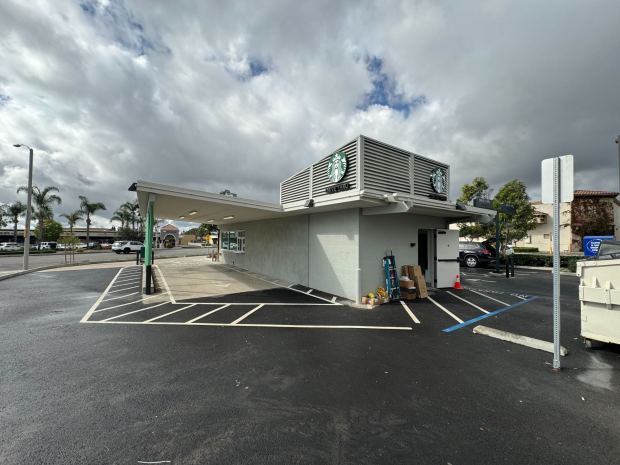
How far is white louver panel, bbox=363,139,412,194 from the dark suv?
12135mm

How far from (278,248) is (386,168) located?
6.74 metres

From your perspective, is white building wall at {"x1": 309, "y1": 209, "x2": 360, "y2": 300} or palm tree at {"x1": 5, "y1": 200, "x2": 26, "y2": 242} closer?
white building wall at {"x1": 309, "y1": 209, "x2": 360, "y2": 300}

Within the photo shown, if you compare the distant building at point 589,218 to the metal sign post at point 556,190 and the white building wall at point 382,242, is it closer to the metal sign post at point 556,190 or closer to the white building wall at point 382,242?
the white building wall at point 382,242

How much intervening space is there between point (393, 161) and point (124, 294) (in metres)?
11.0

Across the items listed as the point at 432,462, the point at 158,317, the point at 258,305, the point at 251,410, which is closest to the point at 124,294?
the point at 158,317

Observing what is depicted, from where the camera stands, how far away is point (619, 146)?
1040 centimetres

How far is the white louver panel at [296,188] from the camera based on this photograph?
11.1 meters

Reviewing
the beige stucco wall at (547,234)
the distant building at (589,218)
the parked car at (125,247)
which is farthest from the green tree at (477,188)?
→ the parked car at (125,247)

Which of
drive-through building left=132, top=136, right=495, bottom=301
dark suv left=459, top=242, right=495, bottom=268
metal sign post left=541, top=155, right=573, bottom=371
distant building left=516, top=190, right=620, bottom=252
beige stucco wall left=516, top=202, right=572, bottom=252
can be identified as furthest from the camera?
beige stucco wall left=516, top=202, right=572, bottom=252

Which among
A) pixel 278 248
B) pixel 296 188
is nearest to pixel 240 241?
pixel 278 248

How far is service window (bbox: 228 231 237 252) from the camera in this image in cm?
1883

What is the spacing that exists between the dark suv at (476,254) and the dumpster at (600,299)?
15.0 meters

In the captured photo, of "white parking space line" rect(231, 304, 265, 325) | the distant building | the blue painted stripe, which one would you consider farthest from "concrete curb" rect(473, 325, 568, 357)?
the distant building

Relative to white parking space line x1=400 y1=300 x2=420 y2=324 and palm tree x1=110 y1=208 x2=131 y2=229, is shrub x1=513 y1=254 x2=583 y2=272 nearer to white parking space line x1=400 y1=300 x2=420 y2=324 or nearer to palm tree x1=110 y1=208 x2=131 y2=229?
white parking space line x1=400 y1=300 x2=420 y2=324
